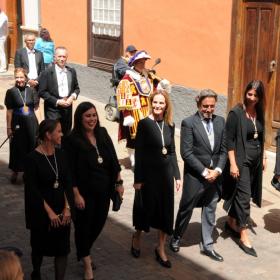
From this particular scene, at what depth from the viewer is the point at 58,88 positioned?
28.4ft

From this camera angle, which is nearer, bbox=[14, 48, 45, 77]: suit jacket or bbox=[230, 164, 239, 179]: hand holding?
bbox=[230, 164, 239, 179]: hand holding

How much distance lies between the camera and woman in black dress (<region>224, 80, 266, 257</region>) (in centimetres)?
631

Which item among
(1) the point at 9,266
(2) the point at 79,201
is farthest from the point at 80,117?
(1) the point at 9,266

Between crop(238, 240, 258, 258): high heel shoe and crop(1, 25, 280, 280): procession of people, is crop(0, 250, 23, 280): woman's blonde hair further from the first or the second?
crop(238, 240, 258, 258): high heel shoe

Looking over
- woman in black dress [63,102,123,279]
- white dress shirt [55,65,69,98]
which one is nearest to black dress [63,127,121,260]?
woman in black dress [63,102,123,279]

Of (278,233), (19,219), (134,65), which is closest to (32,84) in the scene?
(134,65)

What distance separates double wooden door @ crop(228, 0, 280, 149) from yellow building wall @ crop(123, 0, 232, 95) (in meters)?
0.18

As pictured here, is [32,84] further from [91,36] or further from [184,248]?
[91,36]

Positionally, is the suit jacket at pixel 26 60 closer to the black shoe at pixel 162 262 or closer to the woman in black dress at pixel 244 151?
the woman in black dress at pixel 244 151

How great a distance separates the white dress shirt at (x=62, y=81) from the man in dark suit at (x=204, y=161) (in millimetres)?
3042

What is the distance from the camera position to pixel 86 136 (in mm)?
5574

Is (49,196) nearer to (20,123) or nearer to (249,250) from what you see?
(249,250)

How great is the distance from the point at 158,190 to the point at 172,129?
649 millimetres

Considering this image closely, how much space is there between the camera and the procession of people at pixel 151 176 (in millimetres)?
5211
